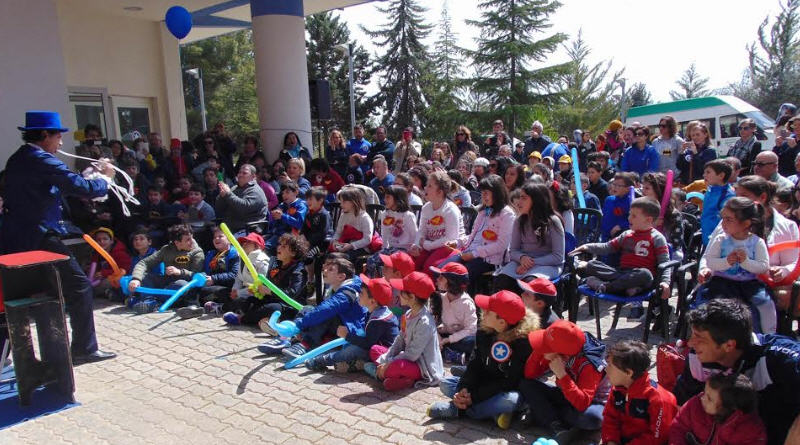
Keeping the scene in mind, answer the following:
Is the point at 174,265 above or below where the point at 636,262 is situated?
below

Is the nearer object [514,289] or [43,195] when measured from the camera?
[43,195]

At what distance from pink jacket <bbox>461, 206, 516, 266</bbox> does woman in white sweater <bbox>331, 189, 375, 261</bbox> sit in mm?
1264

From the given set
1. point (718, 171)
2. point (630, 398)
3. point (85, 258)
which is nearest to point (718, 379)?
point (630, 398)

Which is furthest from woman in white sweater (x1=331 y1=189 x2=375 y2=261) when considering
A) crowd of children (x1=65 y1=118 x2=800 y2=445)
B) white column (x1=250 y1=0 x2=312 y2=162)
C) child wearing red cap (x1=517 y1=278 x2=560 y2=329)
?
white column (x1=250 y1=0 x2=312 y2=162)

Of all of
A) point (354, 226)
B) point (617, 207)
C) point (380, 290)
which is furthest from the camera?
point (354, 226)

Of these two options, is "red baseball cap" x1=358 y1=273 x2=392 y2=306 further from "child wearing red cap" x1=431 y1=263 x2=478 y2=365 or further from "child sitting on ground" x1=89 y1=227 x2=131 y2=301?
"child sitting on ground" x1=89 y1=227 x2=131 y2=301

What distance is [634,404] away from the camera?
265cm

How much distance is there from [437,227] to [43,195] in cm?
334

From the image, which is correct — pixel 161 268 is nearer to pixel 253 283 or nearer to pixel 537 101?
pixel 253 283

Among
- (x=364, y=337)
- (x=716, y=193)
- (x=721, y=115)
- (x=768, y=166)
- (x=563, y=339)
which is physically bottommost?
(x=364, y=337)

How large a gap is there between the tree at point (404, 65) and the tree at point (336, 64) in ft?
6.27

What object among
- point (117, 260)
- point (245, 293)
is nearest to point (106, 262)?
point (117, 260)

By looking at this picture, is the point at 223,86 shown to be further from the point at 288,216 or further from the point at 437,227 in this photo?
the point at 437,227

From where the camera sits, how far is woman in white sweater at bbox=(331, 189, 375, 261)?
5.91 m
